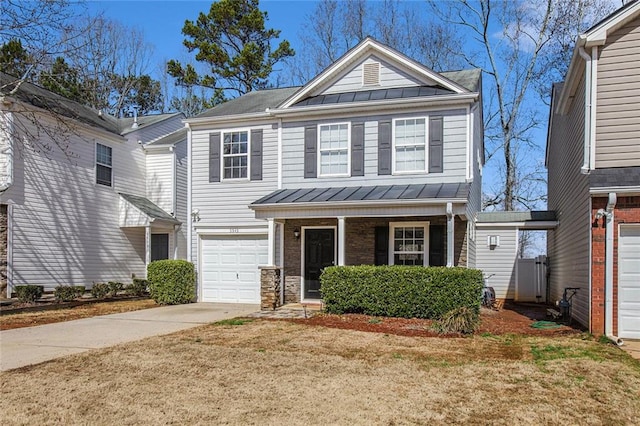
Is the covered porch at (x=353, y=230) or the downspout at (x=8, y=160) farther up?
the downspout at (x=8, y=160)

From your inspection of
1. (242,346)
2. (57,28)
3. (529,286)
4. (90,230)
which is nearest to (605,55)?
(242,346)

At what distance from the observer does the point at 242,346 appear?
8.14 metres

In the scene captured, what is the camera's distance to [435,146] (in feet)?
41.8

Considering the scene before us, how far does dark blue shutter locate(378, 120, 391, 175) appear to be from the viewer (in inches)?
516

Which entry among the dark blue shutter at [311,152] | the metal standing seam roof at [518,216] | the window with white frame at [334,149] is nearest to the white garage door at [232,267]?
the dark blue shutter at [311,152]

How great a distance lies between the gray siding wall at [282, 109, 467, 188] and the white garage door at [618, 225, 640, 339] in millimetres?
4249

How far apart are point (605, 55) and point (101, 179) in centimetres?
1540

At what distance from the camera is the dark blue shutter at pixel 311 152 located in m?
13.8

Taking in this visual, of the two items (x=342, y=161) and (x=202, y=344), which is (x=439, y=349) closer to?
(x=202, y=344)

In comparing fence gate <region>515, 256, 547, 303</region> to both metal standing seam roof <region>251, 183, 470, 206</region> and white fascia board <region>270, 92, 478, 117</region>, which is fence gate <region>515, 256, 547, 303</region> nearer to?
metal standing seam roof <region>251, 183, 470, 206</region>

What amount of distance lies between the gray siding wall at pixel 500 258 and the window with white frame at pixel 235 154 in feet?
27.1

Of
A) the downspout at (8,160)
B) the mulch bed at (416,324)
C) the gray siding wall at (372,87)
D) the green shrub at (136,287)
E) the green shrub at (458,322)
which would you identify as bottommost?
the green shrub at (136,287)

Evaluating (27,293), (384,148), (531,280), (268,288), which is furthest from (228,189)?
(531,280)

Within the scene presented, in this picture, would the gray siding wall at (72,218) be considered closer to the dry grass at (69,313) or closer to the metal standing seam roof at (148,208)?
the metal standing seam roof at (148,208)
